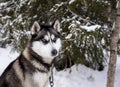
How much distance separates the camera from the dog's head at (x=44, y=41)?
14.8 feet

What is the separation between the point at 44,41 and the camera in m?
4.57

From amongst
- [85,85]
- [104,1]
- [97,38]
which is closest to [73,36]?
[97,38]

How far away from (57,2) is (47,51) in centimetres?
281

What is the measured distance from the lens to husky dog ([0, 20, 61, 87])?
4.54 metres

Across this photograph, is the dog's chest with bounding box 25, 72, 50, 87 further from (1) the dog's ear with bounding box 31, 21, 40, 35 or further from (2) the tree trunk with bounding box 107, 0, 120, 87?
(2) the tree trunk with bounding box 107, 0, 120, 87

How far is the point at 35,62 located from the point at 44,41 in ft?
0.98

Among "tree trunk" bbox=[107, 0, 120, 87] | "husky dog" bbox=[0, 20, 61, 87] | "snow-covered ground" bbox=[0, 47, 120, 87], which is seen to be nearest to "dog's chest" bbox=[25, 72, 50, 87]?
"husky dog" bbox=[0, 20, 61, 87]

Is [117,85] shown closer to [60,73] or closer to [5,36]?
[60,73]

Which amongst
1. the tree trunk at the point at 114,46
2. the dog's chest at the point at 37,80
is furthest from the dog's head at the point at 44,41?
the tree trunk at the point at 114,46

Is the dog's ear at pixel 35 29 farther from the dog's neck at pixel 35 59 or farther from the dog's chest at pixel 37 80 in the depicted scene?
the dog's chest at pixel 37 80

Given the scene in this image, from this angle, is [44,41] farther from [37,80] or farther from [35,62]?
[37,80]

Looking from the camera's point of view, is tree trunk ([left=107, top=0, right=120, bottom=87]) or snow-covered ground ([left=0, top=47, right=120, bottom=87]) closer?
tree trunk ([left=107, top=0, right=120, bottom=87])

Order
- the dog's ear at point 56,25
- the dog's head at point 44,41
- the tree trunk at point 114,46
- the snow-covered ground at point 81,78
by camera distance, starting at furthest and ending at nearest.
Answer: the snow-covered ground at point 81,78
the tree trunk at point 114,46
the dog's ear at point 56,25
the dog's head at point 44,41

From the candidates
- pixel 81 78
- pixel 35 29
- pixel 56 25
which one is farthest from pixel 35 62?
pixel 81 78
